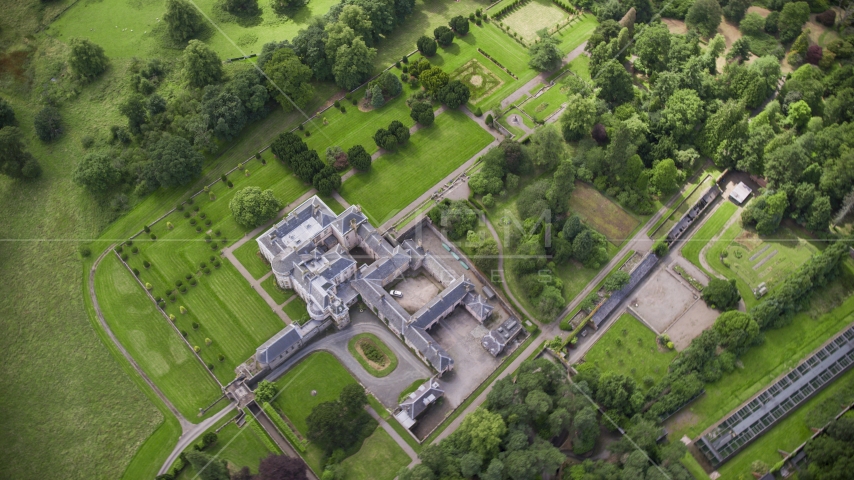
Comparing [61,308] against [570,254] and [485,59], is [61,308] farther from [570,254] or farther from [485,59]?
[485,59]

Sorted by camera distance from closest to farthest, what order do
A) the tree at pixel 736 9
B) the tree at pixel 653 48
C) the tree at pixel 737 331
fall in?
1. the tree at pixel 737 331
2. the tree at pixel 653 48
3. the tree at pixel 736 9

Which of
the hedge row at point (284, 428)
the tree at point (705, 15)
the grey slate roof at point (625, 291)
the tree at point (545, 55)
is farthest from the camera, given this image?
the tree at point (705, 15)

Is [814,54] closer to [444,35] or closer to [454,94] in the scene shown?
[454,94]

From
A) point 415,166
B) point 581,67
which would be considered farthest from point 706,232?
point 415,166

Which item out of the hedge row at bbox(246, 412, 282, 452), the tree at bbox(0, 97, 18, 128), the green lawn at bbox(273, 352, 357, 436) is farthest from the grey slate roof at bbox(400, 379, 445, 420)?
the tree at bbox(0, 97, 18, 128)

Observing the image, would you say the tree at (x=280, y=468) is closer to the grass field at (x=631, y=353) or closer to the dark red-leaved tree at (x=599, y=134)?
the grass field at (x=631, y=353)

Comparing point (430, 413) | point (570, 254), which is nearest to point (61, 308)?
point (430, 413)

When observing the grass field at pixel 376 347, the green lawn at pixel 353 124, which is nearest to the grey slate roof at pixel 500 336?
the grass field at pixel 376 347
